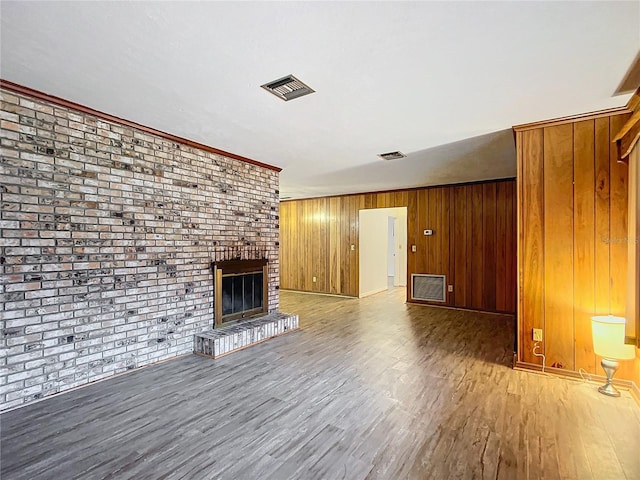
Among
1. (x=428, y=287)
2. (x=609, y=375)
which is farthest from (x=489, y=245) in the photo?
(x=609, y=375)

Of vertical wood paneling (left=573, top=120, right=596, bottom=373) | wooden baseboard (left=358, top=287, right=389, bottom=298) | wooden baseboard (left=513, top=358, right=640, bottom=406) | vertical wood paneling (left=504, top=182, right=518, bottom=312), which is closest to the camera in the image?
wooden baseboard (left=513, top=358, right=640, bottom=406)

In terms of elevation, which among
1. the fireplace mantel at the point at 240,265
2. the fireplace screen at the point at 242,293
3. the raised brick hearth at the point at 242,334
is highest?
the fireplace mantel at the point at 240,265

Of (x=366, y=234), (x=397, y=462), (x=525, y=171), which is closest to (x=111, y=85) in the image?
(x=397, y=462)

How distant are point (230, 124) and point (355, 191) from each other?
4.52m

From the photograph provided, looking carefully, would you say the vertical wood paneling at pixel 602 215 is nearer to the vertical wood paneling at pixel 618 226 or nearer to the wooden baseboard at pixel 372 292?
the vertical wood paneling at pixel 618 226

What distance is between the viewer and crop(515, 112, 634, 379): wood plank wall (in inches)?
116

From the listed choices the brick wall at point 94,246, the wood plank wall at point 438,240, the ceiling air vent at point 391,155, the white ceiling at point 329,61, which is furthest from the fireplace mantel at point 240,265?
the wood plank wall at point 438,240

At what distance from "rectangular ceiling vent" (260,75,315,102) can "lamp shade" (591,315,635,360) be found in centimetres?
316

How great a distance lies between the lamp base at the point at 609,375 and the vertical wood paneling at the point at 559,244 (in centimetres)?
29

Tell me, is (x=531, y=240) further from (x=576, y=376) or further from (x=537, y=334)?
(x=576, y=376)

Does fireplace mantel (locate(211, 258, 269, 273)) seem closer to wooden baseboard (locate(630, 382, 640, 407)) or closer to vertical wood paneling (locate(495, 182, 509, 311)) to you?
wooden baseboard (locate(630, 382, 640, 407))

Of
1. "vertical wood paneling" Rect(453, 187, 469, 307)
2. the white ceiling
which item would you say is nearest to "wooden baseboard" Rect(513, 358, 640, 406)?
the white ceiling

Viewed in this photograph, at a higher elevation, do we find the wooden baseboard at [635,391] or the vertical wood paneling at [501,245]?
the vertical wood paneling at [501,245]

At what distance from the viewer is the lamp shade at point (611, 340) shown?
2675 mm
